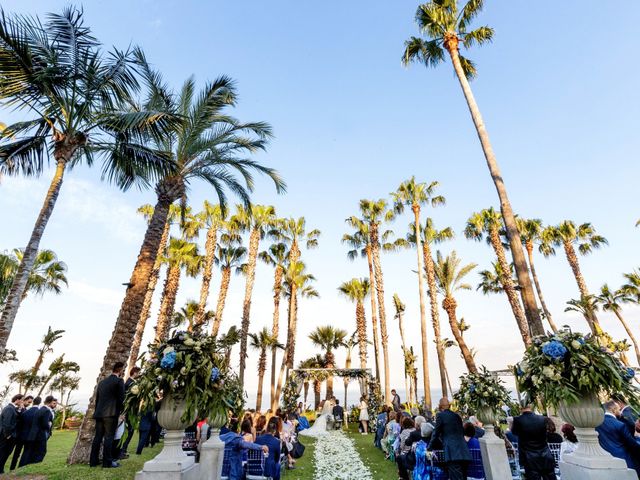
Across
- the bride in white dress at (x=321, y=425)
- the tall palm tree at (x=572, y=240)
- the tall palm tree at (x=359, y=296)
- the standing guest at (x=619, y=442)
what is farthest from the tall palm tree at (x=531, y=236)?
the standing guest at (x=619, y=442)

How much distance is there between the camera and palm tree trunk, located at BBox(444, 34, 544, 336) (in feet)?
27.0

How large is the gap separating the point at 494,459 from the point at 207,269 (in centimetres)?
2213

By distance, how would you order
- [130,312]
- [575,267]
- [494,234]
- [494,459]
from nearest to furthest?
[494,459] < [130,312] < [494,234] < [575,267]

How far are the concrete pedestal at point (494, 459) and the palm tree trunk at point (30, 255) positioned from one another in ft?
30.8

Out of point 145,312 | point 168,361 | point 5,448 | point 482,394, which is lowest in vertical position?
point 5,448

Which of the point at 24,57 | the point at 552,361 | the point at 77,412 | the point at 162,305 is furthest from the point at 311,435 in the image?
the point at 24,57

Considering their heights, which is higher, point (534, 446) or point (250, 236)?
point (250, 236)

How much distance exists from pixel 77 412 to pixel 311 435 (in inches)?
573

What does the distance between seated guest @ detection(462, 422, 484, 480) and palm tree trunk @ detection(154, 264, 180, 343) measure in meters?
17.9

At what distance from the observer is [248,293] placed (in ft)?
85.5

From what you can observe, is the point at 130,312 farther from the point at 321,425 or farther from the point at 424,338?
the point at 424,338

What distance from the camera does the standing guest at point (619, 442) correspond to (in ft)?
16.1

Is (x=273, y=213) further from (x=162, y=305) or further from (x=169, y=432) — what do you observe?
(x=169, y=432)

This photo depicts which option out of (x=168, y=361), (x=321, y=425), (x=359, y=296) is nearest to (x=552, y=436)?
(x=168, y=361)
